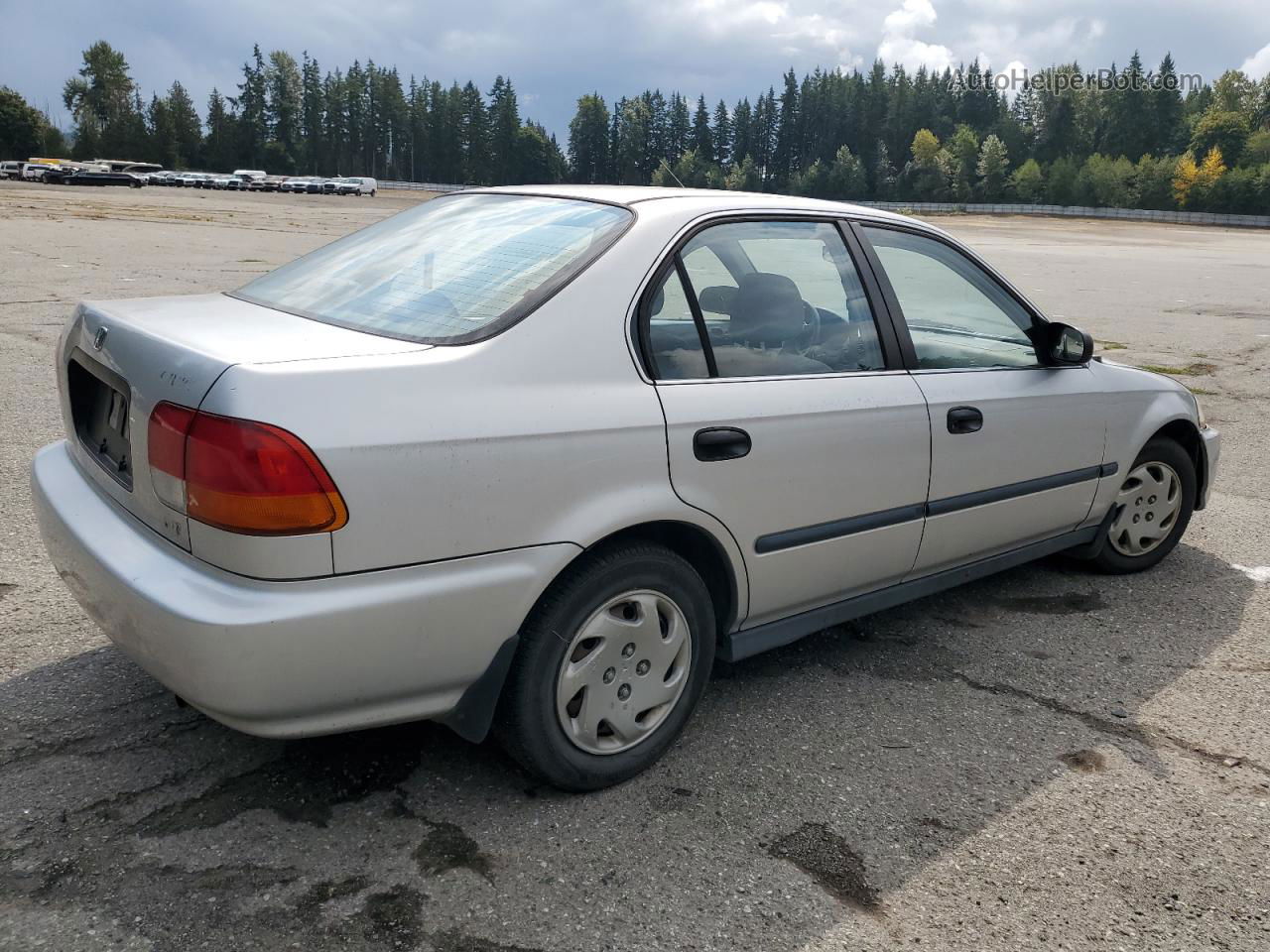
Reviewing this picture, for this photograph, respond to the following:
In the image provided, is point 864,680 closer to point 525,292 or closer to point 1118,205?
point 525,292

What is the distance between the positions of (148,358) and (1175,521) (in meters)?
4.19

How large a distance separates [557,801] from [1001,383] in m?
2.09

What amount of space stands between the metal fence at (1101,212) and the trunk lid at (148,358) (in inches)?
3837

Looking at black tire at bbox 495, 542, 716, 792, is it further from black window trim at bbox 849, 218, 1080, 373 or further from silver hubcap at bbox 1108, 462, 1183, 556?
silver hubcap at bbox 1108, 462, 1183, 556

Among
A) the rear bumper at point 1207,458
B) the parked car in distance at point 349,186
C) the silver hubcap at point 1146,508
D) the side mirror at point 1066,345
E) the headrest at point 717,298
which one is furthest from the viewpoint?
the parked car in distance at point 349,186

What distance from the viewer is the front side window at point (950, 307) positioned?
140 inches

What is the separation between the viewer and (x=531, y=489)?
2.48m

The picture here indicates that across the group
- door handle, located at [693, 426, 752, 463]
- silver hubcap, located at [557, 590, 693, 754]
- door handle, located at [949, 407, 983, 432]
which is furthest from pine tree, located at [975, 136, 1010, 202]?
silver hubcap, located at [557, 590, 693, 754]

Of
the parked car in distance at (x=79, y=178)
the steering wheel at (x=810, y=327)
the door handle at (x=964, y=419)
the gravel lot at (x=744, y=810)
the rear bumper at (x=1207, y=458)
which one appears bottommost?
the gravel lot at (x=744, y=810)

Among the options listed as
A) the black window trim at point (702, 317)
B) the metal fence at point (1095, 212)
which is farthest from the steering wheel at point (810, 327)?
the metal fence at point (1095, 212)

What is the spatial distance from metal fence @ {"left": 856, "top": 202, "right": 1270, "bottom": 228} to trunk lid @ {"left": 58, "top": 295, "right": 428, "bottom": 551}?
320 ft

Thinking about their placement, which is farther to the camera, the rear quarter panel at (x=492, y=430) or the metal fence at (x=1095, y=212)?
the metal fence at (x=1095, y=212)

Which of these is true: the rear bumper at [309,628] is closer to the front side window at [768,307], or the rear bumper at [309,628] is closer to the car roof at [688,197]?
the front side window at [768,307]

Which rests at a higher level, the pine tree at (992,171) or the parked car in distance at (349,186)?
the pine tree at (992,171)
